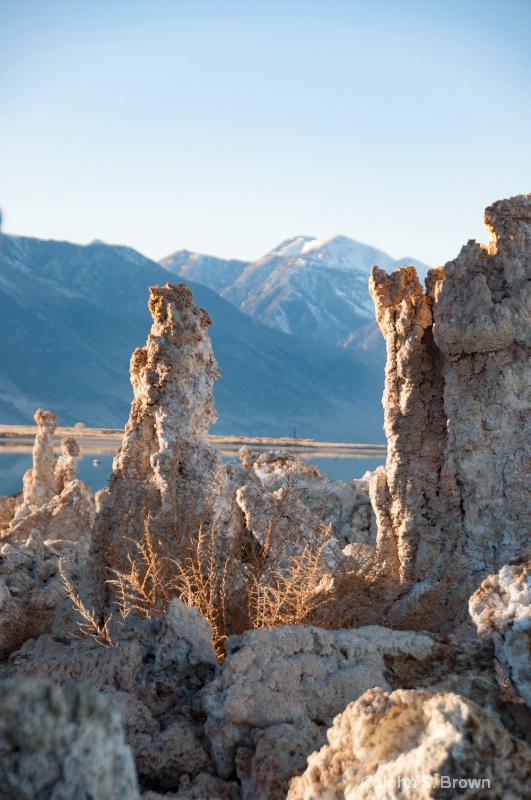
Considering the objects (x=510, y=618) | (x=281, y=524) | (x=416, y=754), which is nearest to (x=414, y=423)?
(x=281, y=524)

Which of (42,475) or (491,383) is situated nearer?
(491,383)

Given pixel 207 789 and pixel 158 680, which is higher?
pixel 158 680

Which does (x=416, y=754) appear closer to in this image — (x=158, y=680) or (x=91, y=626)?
(x=158, y=680)

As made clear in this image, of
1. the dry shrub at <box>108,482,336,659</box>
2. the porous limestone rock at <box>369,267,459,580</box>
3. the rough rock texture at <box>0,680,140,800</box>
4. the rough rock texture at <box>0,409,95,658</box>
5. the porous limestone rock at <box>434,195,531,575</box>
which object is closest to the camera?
the rough rock texture at <box>0,680,140,800</box>

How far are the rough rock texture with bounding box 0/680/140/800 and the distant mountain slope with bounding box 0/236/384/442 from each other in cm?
13296

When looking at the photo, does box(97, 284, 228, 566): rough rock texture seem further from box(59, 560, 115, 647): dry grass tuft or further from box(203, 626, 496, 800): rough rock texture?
box(203, 626, 496, 800): rough rock texture

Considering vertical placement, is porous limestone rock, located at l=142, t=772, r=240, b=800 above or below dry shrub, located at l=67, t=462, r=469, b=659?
below

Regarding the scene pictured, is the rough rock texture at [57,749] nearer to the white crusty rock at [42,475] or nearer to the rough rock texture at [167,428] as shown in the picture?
the rough rock texture at [167,428]

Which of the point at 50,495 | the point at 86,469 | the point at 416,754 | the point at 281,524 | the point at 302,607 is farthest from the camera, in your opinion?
the point at 86,469

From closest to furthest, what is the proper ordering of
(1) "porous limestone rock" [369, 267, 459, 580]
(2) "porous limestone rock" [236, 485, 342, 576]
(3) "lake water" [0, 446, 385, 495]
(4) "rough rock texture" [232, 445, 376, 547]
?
1. (2) "porous limestone rock" [236, 485, 342, 576]
2. (1) "porous limestone rock" [369, 267, 459, 580]
3. (4) "rough rock texture" [232, 445, 376, 547]
4. (3) "lake water" [0, 446, 385, 495]

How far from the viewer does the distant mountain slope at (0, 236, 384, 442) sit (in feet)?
481

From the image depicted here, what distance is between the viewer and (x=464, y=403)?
676cm

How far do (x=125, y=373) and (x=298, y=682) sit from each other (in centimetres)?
15234

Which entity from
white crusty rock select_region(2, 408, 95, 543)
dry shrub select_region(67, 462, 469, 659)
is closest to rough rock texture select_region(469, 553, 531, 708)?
dry shrub select_region(67, 462, 469, 659)
